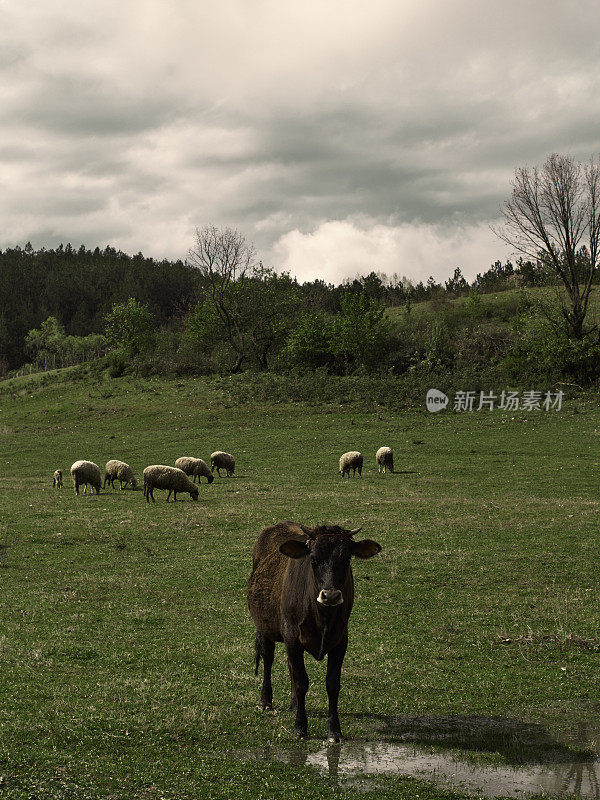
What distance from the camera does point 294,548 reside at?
26.6 ft

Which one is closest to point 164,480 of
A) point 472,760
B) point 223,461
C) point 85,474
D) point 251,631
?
point 85,474

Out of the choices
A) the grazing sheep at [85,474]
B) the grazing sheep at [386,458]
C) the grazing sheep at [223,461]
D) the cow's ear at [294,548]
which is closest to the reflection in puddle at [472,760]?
the cow's ear at [294,548]

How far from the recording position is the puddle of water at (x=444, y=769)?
7.30 m

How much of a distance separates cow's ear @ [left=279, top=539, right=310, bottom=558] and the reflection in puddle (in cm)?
230

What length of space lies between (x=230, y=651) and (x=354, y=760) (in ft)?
15.6

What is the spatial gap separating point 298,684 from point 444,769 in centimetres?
189

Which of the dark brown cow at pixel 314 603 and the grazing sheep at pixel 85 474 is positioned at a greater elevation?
the dark brown cow at pixel 314 603

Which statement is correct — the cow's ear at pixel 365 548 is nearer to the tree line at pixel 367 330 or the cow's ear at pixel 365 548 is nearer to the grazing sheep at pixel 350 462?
the grazing sheep at pixel 350 462

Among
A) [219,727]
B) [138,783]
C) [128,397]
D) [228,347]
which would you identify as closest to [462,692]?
[219,727]

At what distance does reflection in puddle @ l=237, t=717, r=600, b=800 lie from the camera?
290 inches

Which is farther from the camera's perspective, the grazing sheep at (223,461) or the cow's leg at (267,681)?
the grazing sheep at (223,461)

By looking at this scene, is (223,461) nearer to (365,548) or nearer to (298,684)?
(298,684)

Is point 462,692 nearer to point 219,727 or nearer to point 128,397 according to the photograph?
point 219,727

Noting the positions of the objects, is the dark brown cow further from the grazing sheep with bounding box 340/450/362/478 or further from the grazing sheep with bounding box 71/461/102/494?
the grazing sheep with bounding box 340/450/362/478
